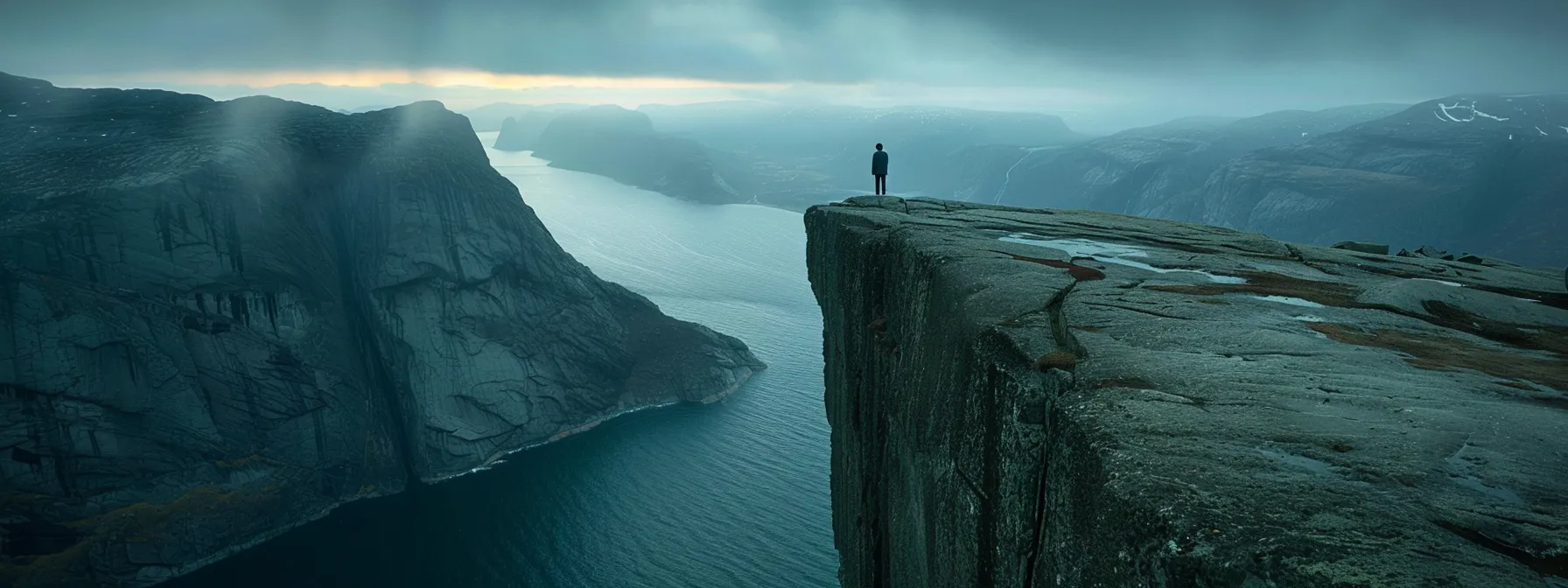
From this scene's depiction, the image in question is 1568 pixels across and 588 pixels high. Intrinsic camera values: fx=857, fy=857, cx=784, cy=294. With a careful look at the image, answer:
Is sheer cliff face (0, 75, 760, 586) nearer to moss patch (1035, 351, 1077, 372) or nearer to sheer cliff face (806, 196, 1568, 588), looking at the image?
sheer cliff face (806, 196, 1568, 588)

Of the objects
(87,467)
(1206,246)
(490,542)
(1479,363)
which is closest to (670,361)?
(490,542)

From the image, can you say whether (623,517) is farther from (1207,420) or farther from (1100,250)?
(1207,420)

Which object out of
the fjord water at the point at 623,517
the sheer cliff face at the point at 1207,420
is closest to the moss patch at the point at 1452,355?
the sheer cliff face at the point at 1207,420

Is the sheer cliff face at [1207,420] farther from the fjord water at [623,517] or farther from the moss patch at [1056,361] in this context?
the fjord water at [623,517]

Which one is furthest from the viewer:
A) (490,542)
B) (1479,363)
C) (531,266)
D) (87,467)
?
(531,266)

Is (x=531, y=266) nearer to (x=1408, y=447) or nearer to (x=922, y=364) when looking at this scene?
(x=922, y=364)

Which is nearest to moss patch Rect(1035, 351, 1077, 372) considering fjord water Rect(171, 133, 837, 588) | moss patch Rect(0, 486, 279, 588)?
fjord water Rect(171, 133, 837, 588)
